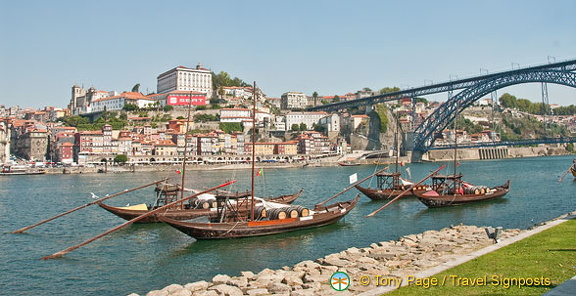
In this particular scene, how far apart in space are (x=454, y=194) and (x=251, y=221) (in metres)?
12.7

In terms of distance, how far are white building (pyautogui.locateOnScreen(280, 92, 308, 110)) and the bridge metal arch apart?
33.8 meters

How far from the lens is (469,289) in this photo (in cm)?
747

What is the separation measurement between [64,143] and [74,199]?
47.8 meters

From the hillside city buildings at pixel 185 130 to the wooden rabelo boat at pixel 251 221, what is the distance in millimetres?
51533

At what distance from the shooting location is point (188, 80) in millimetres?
99750

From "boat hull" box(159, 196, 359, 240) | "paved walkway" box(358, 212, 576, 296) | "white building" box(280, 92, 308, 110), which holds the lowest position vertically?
"boat hull" box(159, 196, 359, 240)

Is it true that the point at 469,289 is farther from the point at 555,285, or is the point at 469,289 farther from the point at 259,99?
the point at 259,99

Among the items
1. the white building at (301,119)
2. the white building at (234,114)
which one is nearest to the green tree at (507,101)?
the white building at (301,119)

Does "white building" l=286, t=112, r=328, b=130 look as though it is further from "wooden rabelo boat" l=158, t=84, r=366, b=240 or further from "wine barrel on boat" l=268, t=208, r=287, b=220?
"wine barrel on boat" l=268, t=208, r=287, b=220

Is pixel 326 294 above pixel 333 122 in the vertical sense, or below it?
below

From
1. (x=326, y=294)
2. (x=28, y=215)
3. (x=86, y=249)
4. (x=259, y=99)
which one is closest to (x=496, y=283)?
(x=326, y=294)

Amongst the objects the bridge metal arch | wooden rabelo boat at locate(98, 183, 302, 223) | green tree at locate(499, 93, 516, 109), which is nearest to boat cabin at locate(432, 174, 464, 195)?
wooden rabelo boat at locate(98, 183, 302, 223)

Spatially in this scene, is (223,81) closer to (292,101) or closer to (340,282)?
(292,101)

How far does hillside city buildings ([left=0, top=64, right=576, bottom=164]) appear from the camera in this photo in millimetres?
74438
